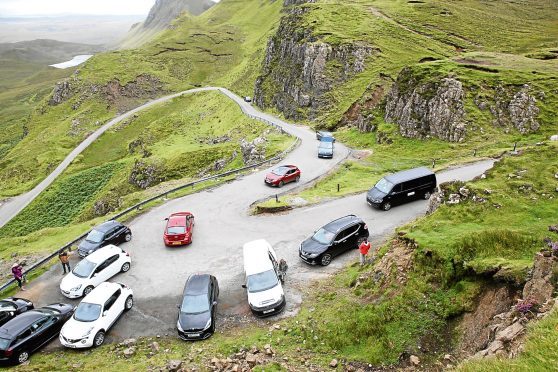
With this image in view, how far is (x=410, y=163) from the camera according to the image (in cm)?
3991

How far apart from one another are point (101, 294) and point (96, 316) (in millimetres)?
1258

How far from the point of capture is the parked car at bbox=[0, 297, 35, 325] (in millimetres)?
20297

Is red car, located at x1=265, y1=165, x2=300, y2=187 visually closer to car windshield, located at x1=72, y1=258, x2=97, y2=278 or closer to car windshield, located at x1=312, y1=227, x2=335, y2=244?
car windshield, located at x1=312, y1=227, x2=335, y2=244

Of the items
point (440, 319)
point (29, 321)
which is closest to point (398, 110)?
point (440, 319)

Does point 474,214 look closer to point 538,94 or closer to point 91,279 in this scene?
point 91,279

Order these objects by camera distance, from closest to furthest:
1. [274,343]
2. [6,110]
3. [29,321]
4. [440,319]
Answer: [440,319] → [274,343] → [29,321] → [6,110]

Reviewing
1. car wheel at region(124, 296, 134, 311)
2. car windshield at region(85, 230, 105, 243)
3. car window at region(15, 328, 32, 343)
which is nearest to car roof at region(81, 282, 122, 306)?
car wheel at region(124, 296, 134, 311)

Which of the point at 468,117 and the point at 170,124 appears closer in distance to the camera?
the point at 468,117

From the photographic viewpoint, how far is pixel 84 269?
23141 millimetres

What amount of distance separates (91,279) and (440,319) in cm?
1800

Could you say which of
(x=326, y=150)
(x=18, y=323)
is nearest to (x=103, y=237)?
(x=18, y=323)

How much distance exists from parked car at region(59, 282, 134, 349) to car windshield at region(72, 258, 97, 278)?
126 inches

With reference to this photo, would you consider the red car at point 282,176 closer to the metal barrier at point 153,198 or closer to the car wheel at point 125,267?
the metal barrier at point 153,198

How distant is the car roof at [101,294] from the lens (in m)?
19.4
